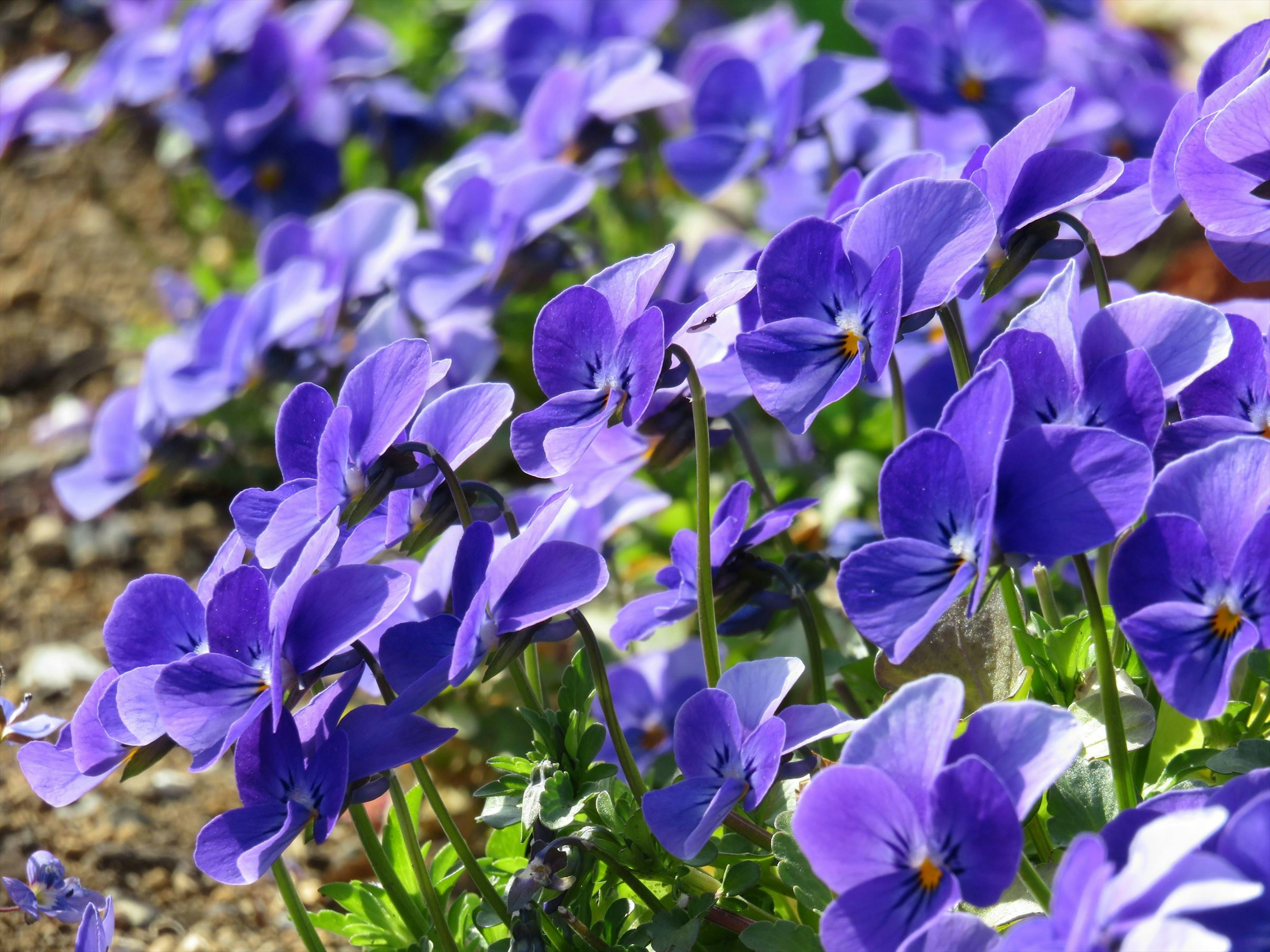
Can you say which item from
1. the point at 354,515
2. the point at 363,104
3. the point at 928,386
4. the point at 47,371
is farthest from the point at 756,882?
the point at 47,371

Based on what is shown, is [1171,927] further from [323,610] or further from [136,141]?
[136,141]

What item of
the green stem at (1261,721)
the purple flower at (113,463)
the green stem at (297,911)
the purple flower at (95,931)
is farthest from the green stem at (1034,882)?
the purple flower at (113,463)

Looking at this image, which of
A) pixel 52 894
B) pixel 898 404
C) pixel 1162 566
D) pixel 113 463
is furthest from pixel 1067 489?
pixel 113 463

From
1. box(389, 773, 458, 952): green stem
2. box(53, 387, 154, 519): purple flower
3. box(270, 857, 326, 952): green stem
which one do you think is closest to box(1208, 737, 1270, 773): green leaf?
box(389, 773, 458, 952): green stem

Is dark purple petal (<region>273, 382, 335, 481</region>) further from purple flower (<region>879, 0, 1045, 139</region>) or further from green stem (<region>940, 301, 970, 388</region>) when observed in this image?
purple flower (<region>879, 0, 1045, 139</region>)

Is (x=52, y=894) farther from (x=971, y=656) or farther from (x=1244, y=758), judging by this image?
(x=1244, y=758)

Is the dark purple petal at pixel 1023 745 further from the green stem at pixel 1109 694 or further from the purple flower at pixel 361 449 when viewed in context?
the purple flower at pixel 361 449
